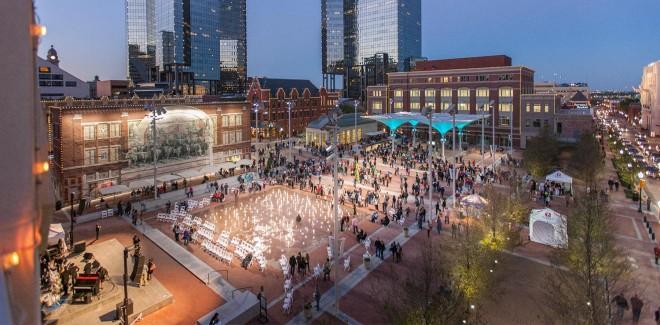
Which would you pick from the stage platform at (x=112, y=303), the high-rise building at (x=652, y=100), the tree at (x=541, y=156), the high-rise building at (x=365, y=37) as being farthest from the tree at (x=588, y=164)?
the high-rise building at (x=365, y=37)

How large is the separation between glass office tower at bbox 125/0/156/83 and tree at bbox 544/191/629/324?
149781 millimetres

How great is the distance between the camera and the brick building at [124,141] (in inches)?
1499

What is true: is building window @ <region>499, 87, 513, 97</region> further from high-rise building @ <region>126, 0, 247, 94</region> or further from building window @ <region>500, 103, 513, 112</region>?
high-rise building @ <region>126, 0, 247, 94</region>

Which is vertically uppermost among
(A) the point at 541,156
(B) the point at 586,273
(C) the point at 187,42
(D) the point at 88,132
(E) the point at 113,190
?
(C) the point at 187,42

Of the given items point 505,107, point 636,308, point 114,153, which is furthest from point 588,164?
point 114,153

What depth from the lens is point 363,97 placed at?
15675cm

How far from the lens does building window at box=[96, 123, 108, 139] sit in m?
40.0

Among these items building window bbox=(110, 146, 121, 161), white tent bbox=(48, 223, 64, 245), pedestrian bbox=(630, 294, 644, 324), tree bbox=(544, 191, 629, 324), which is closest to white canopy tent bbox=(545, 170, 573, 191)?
tree bbox=(544, 191, 629, 324)

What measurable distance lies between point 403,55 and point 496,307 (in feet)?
445

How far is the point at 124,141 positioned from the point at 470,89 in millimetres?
60761

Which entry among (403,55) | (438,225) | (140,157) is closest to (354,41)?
(403,55)

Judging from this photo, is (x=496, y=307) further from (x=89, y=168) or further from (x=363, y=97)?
(x=363, y=97)

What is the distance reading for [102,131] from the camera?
40.4 meters

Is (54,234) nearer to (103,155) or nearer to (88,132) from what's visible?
(88,132)
